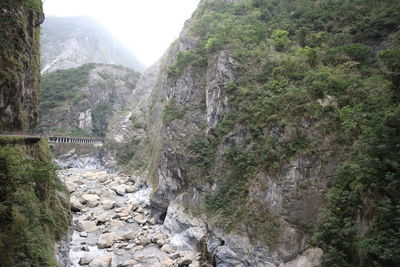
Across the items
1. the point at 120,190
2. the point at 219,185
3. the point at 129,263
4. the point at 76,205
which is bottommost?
the point at 120,190

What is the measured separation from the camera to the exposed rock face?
12633 millimetres

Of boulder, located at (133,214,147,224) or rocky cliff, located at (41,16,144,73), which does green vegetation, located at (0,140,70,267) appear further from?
rocky cliff, located at (41,16,144,73)

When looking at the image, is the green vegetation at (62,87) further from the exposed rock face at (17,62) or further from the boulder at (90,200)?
the exposed rock face at (17,62)

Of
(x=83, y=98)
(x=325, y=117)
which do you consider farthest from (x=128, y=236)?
(x=83, y=98)

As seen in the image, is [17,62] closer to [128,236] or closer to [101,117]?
[128,236]

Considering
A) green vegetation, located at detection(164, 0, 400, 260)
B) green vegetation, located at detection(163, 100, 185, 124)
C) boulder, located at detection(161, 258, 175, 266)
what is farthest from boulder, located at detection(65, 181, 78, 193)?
boulder, located at detection(161, 258, 175, 266)

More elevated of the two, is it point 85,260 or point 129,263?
point 85,260

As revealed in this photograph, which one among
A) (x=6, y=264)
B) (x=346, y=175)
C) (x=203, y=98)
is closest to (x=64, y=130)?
(x=203, y=98)

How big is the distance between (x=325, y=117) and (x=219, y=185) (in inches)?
333

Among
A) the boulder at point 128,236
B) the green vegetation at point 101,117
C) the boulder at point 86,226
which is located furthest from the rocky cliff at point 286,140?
the green vegetation at point 101,117

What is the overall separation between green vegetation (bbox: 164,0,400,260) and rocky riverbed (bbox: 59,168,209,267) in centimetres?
437

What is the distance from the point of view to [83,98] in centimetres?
7131

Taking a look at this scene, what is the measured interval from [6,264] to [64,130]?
61444 mm

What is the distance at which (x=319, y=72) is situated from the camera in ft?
52.1
